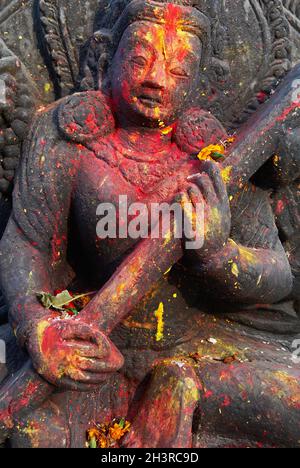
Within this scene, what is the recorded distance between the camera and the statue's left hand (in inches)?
76.2

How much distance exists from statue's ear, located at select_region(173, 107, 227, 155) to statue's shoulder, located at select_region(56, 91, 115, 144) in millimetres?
305

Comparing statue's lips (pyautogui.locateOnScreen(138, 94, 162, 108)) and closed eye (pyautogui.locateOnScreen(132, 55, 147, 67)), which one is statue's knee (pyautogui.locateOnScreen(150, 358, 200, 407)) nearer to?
statue's lips (pyautogui.locateOnScreen(138, 94, 162, 108))

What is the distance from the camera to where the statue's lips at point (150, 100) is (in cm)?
212

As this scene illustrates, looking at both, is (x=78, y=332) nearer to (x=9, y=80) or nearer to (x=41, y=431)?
(x=41, y=431)

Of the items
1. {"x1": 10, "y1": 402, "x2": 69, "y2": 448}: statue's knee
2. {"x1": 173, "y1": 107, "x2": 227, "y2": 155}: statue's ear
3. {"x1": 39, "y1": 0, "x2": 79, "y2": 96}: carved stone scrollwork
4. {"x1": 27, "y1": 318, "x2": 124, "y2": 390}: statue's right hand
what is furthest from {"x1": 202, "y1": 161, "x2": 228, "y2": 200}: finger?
{"x1": 10, "y1": 402, "x2": 69, "y2": 448}: statue's knee

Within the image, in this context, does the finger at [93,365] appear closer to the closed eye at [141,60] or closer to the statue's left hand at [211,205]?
the statue's left hand at [211,205]

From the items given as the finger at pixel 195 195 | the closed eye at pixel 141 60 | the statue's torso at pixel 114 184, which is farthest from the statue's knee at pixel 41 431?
the closed eye at pixel 141 60

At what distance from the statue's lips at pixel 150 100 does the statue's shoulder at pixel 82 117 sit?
0.17 metres

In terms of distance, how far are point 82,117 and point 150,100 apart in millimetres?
276

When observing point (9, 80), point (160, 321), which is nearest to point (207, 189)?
point (160, 321)

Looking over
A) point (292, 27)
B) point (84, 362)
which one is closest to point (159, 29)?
point (292, 27)

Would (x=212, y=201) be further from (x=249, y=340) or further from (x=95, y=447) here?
(x=95, y=447)
